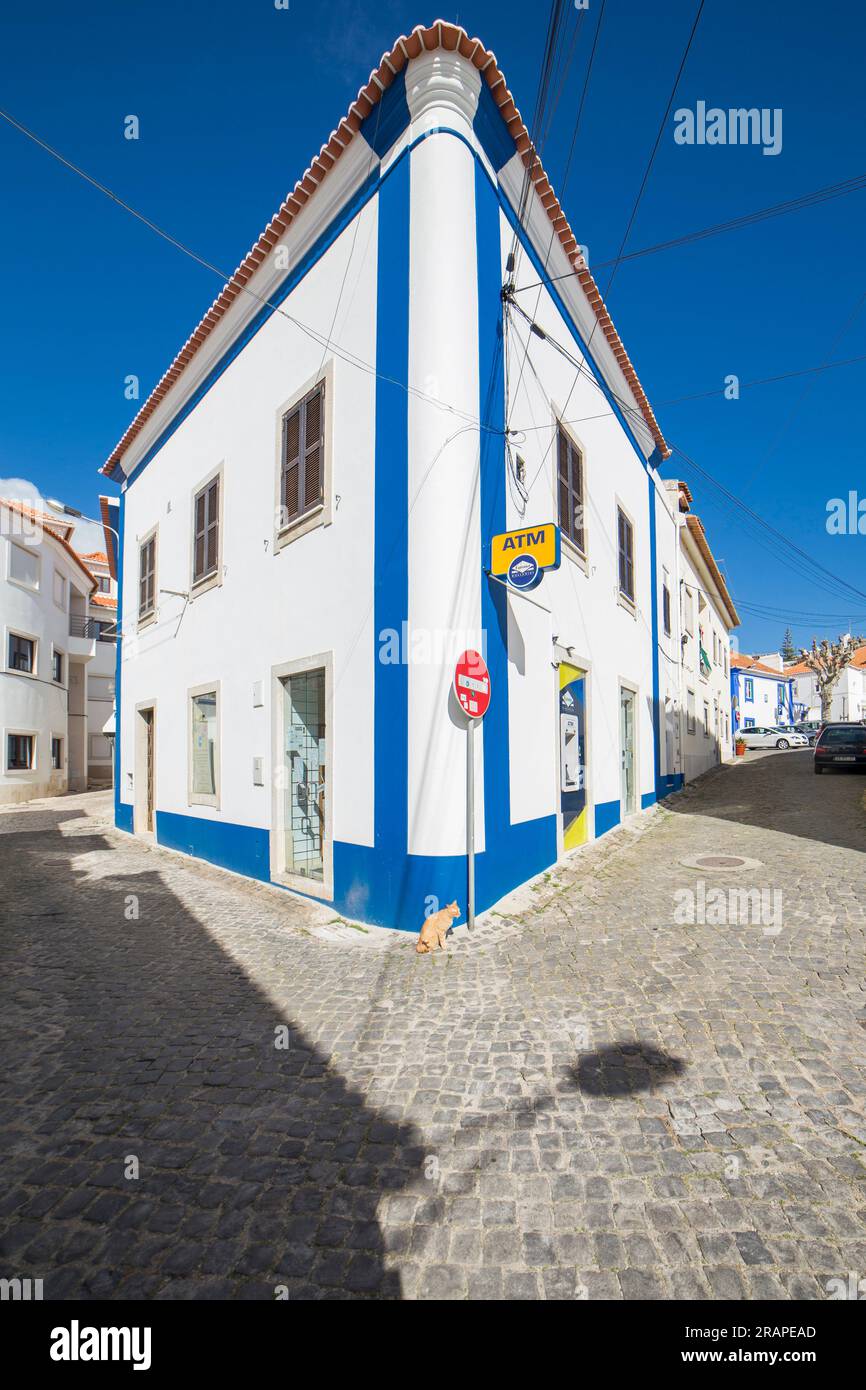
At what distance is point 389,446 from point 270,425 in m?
2.96

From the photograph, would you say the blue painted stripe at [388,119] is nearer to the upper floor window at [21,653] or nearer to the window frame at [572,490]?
the window frame at [572,490]

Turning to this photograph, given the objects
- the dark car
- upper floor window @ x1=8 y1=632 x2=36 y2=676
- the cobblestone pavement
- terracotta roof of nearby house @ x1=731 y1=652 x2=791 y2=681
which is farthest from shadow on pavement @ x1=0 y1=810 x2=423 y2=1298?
terracotta roof of nearby house @ x1=731 y1=652 x2=791 y2=681

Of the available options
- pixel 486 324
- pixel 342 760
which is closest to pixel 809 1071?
pixel 342 760

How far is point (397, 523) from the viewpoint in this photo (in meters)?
6.42

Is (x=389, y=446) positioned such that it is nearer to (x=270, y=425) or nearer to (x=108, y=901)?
(x=270, y=425)

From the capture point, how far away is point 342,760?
6.93 meters

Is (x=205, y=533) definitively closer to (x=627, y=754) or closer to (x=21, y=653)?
(x=627, y=754)

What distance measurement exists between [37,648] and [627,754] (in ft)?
74.1

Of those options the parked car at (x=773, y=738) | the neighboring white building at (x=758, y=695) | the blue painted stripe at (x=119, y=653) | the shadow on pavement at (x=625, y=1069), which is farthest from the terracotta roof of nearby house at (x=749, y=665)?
the shadow on pavement at (x=625, y=1069)

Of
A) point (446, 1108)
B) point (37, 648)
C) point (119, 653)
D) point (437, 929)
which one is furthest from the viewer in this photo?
point (37, 648)

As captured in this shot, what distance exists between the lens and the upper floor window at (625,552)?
40.1 ft

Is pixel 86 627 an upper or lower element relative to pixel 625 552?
upper

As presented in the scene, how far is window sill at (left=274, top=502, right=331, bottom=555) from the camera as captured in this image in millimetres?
7395

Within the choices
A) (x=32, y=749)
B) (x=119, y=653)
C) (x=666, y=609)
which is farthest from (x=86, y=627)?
(x=666, y=609)
